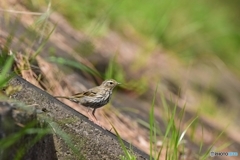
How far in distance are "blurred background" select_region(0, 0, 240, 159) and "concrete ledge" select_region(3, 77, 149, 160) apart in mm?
969

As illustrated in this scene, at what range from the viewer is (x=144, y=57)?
10258mm

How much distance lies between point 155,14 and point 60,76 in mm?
5312

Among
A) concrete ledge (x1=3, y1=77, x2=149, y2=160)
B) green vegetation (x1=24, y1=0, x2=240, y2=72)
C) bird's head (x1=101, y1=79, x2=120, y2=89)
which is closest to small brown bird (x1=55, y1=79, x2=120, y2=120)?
bird's head (x1=101, y1=79, x2=120, y2=89)

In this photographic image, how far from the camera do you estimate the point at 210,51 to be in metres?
12.7

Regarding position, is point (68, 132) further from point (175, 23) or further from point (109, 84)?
point (175, 23)

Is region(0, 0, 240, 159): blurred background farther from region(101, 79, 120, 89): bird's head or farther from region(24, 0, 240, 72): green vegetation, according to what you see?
region(101, 79, 120, 89): bird's head

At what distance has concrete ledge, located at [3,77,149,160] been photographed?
4.56m

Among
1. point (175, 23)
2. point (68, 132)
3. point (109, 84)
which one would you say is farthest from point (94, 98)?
point (175, 23)

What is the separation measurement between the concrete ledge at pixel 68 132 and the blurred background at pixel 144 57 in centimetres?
97

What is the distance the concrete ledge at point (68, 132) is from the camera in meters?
4.56

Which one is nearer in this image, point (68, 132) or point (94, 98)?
point (68, 132)

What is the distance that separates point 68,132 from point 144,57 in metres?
5.70

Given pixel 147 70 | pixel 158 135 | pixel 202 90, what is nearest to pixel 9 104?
pixel 158 135

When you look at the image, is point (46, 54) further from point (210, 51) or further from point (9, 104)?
point (210, 51)
